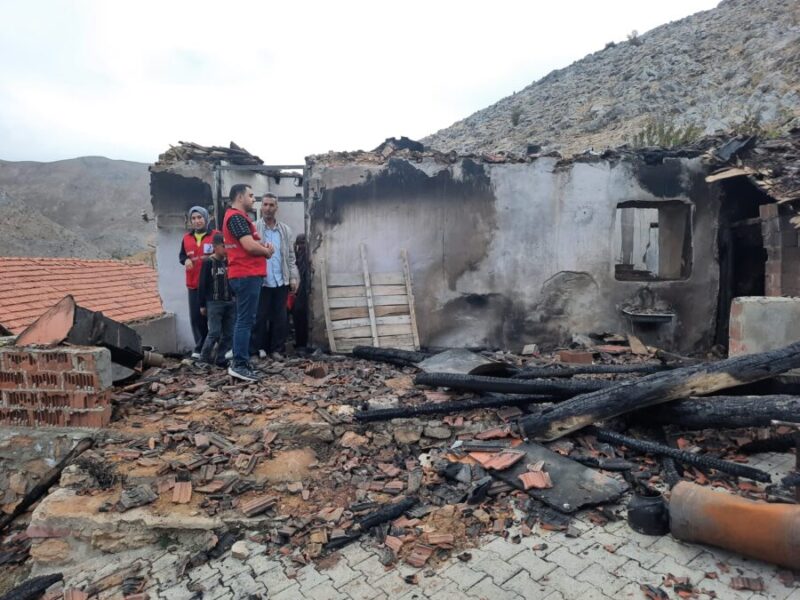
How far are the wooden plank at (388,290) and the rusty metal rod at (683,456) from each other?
364 cm

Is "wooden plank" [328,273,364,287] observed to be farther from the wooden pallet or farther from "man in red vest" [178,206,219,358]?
"man in red vest" [178,206,219,358]

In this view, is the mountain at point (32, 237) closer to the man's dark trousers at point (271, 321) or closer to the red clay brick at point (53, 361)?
the man's dark trousers at point (271, 321)

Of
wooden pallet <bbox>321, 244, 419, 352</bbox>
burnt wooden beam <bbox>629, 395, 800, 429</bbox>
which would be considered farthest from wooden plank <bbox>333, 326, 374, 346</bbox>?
burnt wooden beam <bbox>629, 395, 800, 429</bbox>

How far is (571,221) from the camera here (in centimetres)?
694

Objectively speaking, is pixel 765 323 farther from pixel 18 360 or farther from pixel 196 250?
pixel 18 360

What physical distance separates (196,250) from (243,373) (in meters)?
1.83

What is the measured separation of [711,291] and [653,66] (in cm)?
1850

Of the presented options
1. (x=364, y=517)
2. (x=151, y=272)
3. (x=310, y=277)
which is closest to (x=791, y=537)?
(x=364, y=517)

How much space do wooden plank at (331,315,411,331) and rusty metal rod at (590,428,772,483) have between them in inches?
136

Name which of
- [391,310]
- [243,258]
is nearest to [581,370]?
[391,310]

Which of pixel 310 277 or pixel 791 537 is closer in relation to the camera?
pixel 791 537

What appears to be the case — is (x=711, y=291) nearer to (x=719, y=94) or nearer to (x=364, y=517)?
(x=364, y=517)

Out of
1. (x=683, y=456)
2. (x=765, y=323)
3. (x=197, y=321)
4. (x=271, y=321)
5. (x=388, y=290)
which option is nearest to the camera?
(x=683, y=456)

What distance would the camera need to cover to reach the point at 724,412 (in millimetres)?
3584
